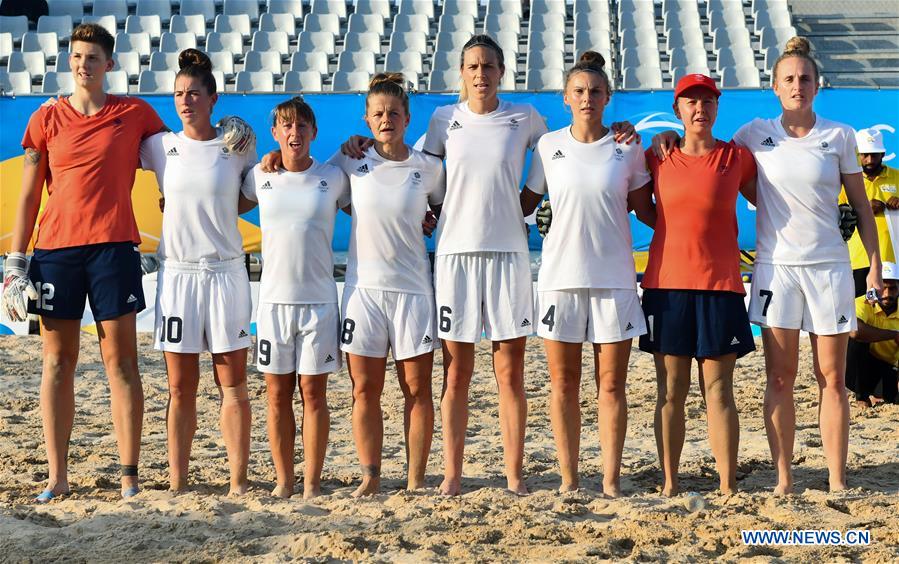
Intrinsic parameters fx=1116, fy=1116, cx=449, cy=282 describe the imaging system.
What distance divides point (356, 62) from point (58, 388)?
9.80 meters

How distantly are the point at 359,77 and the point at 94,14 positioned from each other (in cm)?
524

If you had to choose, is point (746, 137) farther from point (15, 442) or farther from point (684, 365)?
point (15, 442)

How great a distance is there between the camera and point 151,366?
8945 mm

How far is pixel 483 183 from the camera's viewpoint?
4.97 metres

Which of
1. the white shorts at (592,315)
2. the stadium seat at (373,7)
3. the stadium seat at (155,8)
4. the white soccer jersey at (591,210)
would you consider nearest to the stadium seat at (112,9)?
the stadium seat at (155,8)

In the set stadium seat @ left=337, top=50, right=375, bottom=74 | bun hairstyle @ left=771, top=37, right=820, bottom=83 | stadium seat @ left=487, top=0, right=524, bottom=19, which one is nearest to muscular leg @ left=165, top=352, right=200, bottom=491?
bun hairstyle @ left=771, top=37, right=820, bottom=83

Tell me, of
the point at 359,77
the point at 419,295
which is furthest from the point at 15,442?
the point at 359,77

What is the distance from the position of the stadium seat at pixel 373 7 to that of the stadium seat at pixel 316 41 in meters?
1.07

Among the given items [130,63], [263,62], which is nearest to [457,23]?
[263,62]

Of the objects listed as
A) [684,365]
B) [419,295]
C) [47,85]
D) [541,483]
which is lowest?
[541,483]

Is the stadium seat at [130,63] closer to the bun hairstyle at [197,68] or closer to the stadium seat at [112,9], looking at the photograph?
the stadium seat at [112,9]

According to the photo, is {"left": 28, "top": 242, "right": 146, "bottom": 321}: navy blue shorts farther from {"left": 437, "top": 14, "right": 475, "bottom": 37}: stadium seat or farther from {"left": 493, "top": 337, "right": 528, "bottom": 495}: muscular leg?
{"left": 437, "top": 14, "right": 475, "bottom": 37}: stadium seat

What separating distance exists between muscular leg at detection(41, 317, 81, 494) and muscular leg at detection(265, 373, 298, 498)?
94cm

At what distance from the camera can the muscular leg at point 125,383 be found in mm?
5070
